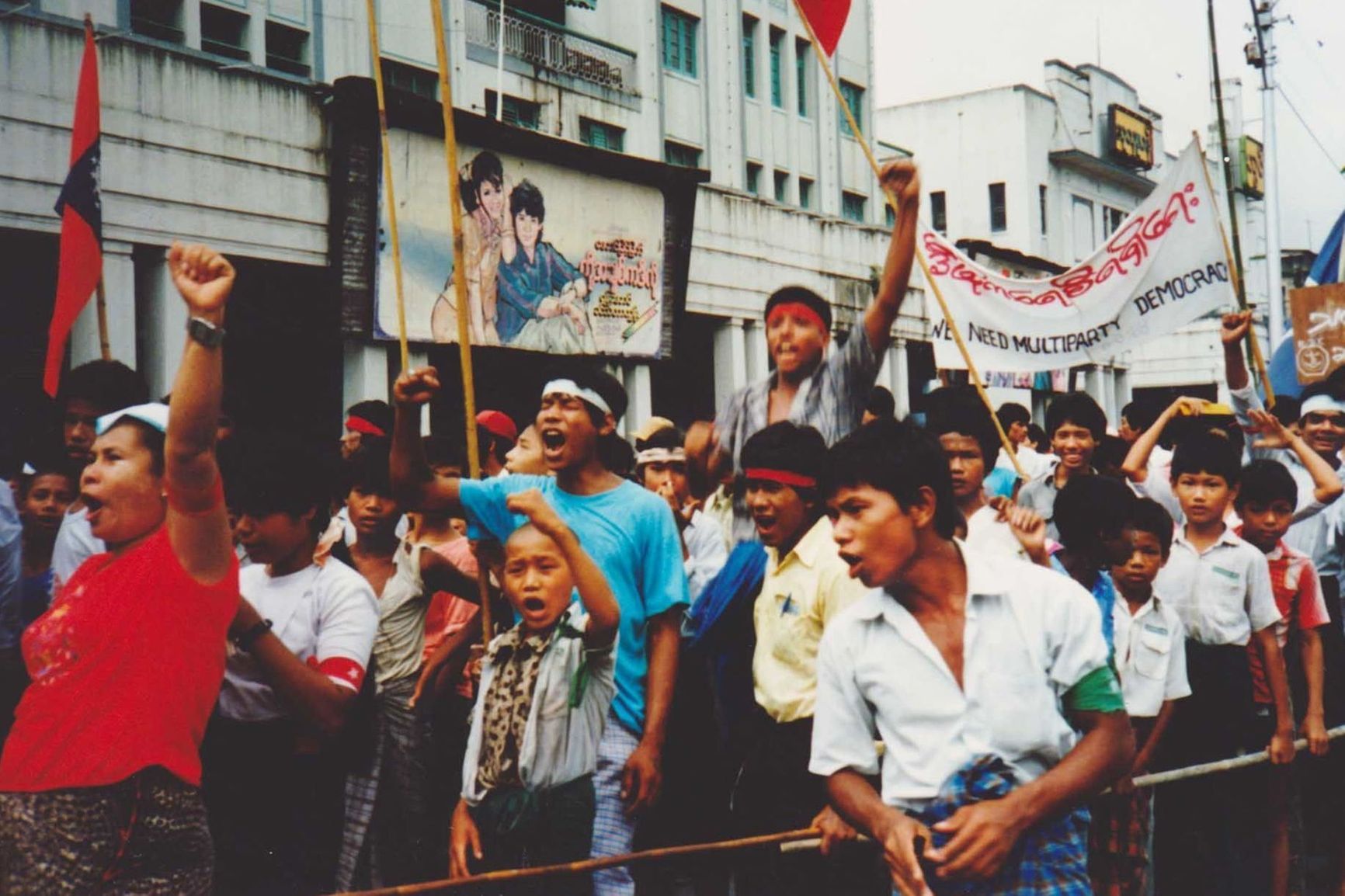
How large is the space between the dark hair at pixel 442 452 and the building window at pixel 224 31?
10880 millimetres

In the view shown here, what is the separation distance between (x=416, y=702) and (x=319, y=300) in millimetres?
12917

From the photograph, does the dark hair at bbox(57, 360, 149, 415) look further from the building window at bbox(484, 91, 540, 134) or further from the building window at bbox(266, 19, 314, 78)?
the building window at bbox(484, 91, 540, 134)

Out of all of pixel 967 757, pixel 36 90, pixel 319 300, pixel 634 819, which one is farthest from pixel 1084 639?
pixel 319 300

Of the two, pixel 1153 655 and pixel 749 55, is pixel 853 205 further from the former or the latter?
pixel 1153 655

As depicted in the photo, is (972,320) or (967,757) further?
(972,320)

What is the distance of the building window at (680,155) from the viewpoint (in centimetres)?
2361

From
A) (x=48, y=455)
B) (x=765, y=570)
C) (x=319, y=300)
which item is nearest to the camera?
(x=765, y=570)

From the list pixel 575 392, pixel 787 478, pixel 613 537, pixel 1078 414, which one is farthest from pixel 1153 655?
pixel 1078 414

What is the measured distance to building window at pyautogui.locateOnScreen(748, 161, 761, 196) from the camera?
2595cm

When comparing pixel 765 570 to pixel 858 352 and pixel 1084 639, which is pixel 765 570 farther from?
pixel 1084 639

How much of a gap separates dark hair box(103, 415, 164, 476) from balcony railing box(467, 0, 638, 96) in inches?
670

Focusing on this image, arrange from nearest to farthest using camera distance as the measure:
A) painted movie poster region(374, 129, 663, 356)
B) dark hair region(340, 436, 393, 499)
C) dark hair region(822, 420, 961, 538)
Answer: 1. dark hair region(822, 420, 961, 538)
2. dark hair region(340, 436, 393, 499)
3. painted movie poster region(374, 129, 663, 356)

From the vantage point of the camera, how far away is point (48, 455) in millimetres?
4973

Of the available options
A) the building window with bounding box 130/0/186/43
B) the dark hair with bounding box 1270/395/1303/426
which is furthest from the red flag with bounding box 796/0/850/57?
the building window with bounding box 130/0/186/43
